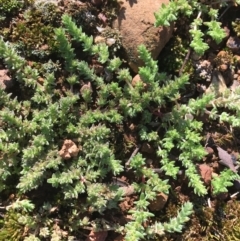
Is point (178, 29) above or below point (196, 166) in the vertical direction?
above

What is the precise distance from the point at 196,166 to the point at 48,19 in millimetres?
2579

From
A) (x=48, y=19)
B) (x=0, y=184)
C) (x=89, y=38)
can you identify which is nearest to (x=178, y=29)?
(x=89, y=38)

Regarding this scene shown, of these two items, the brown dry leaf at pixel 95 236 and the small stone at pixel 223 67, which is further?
the small stone at pixel 223 67

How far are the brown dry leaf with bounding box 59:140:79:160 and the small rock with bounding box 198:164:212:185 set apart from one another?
5.18 feet

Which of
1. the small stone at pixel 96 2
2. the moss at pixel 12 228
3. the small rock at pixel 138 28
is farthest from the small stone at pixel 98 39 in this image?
the moss at pixel 12 228

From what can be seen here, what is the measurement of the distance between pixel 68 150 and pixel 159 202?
1.29m

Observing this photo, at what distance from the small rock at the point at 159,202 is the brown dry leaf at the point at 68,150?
1.14 meters

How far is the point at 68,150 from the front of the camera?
16.3ft

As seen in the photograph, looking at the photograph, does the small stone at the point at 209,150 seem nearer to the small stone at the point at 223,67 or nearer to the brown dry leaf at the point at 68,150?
the small stone at the point at 223,67

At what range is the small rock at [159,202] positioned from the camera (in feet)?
17.2

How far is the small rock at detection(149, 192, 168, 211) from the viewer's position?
17.2 feet

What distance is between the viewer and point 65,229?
16.9 feet

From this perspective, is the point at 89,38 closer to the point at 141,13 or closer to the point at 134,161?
the point at 141,13

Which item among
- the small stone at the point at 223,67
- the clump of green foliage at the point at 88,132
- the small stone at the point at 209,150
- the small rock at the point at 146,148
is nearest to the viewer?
the clump of green foliage at the point at 88,132
